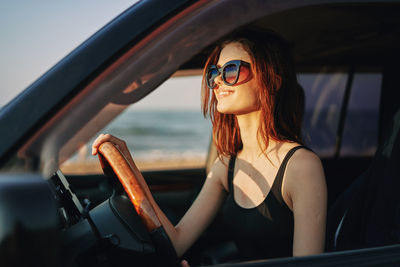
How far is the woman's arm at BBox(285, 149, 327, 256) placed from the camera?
134 cm

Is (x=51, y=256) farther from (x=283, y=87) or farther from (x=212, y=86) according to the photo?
(x=283, y=87)

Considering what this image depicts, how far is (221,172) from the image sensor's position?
185cm

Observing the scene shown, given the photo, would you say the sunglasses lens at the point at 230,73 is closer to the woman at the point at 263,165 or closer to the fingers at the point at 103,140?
the woman at the point at 263,165

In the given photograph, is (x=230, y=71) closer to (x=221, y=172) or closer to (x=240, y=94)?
(x=240, y=94)

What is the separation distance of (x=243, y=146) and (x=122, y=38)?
0.97 m

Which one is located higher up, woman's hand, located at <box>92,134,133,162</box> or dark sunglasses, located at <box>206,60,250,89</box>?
dark sunglasses, located at <box>206,60,250,89</box>

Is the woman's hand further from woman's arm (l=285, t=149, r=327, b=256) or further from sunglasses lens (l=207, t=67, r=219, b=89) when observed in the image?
woman's arm (l=285, t=149, r=327, b=256)

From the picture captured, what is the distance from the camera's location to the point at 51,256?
76 cm

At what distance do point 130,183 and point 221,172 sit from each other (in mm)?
688

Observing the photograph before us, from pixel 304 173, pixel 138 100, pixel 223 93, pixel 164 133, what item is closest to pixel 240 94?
pixel 223 93

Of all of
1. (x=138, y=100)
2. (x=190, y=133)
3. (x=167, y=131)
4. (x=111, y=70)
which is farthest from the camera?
(x=167, y=131)

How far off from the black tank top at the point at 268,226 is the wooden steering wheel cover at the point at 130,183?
474 millimetres

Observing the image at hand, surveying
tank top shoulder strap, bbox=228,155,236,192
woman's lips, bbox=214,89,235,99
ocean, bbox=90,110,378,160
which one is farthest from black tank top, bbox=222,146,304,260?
ocean, bbox=90,110,378,160

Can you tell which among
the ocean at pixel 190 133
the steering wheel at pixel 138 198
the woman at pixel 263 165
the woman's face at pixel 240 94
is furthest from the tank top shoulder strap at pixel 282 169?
the ocean at pixel 190 133
